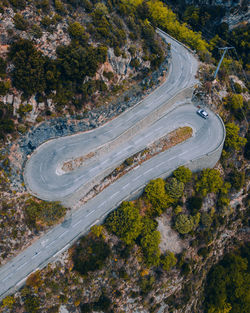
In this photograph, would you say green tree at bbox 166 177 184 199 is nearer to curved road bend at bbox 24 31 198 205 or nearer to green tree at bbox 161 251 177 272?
curved road bend at bbox 24 31 198 205

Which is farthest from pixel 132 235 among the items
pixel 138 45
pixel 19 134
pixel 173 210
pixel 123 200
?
pixel 138 45

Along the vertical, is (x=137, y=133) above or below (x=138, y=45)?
below

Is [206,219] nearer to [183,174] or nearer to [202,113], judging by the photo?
[183,174]

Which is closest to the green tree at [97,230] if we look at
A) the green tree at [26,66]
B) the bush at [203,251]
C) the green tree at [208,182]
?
the green tree at [208,182]

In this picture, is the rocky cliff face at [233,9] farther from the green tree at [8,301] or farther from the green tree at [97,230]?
the green tree at [8,301]

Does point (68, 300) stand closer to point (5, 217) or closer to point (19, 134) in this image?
point (5, 217)

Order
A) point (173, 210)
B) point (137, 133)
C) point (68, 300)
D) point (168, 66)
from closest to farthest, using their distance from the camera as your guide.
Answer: point (68, 300), point (173, 210), point (137, 133), point (168, 66)

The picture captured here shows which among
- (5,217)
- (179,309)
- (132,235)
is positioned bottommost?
(179,309)
